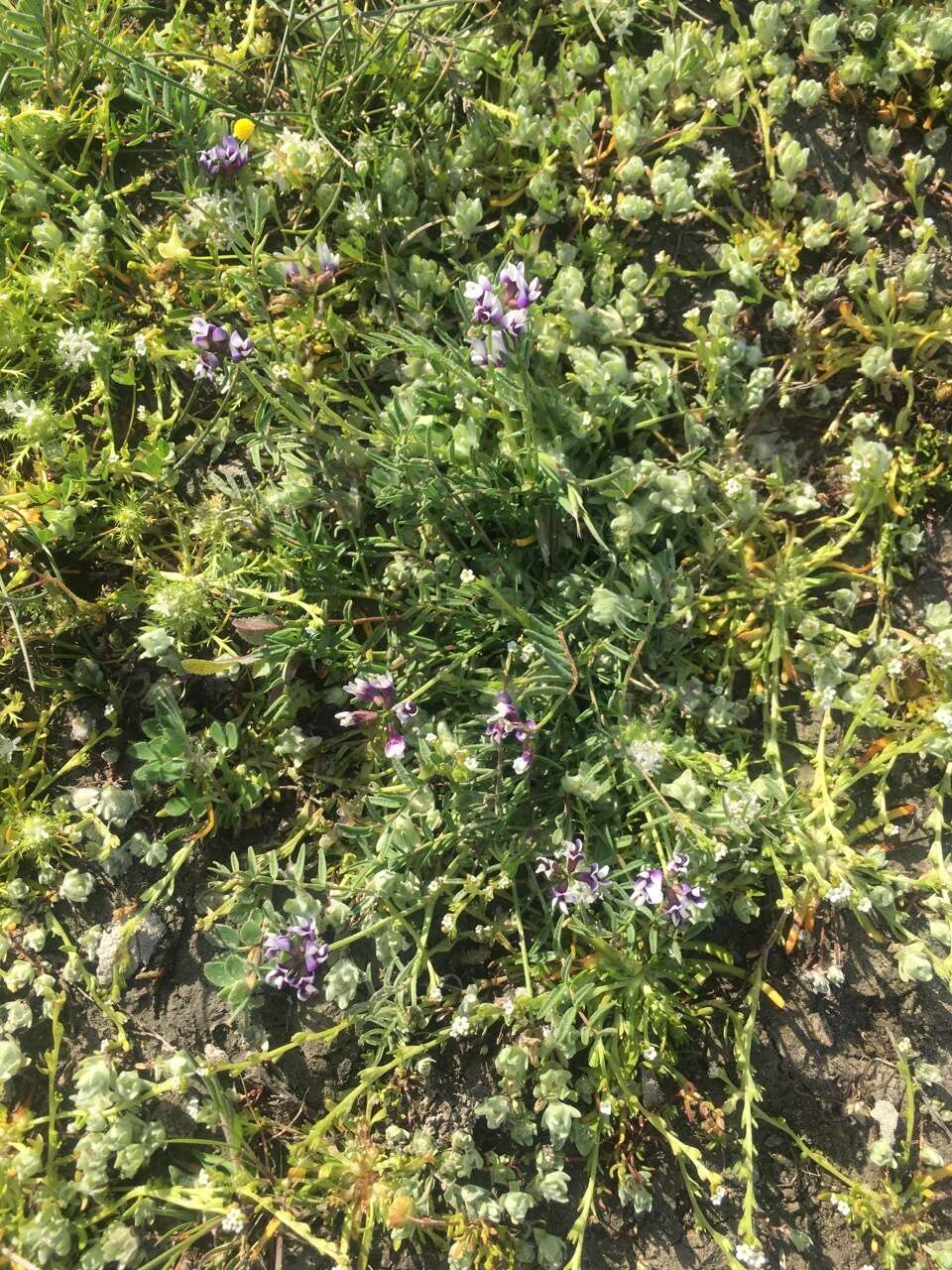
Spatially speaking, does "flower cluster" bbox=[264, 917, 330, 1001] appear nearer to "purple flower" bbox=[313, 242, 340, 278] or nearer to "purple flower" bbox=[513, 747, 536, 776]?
"purple flower" bbox=[513, 747, 536, 776]

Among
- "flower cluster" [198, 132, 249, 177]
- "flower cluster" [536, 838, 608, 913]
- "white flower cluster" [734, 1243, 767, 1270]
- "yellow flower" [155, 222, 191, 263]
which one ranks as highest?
"flower cluster" [198, 132, 249, 177]

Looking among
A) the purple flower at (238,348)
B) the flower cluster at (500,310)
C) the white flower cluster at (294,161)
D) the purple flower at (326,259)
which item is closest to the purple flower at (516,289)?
the flower cluster at (500,310)

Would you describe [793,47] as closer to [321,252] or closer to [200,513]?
[321,252]

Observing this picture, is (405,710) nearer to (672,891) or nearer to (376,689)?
(376,689)

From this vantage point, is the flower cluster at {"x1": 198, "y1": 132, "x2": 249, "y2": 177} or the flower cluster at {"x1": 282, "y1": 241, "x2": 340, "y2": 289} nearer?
the flower cluster at {"x1": 282, "y1": 241, "x2": 340, "y2": 289}

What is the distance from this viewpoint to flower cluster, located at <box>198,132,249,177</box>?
3.06m

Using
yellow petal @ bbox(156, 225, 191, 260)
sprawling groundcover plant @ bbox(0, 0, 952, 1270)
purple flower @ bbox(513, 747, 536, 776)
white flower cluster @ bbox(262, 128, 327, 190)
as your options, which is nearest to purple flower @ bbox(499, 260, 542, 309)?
sprawling groundcover plant @ bbox(0, 0, 952, 1270)

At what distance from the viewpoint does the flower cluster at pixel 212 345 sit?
2744 mm

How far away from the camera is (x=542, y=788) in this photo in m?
2.94

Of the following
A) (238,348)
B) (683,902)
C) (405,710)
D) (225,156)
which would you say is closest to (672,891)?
(683,902)

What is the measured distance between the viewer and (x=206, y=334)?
114 inches

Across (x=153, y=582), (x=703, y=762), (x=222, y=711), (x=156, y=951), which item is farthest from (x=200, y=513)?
(x=703, y=762)

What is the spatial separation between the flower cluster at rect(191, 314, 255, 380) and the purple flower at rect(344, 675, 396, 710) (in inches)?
38.9

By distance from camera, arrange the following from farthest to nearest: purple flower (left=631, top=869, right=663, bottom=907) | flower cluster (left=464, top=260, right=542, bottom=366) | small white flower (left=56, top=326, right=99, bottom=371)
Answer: small white flower (left=56, top=326, right=99, bottom=371), purple flower (left=631, top=869, right=663, bottom=907), flower cluster (left=464, top=260, right=542, bottom=366)
